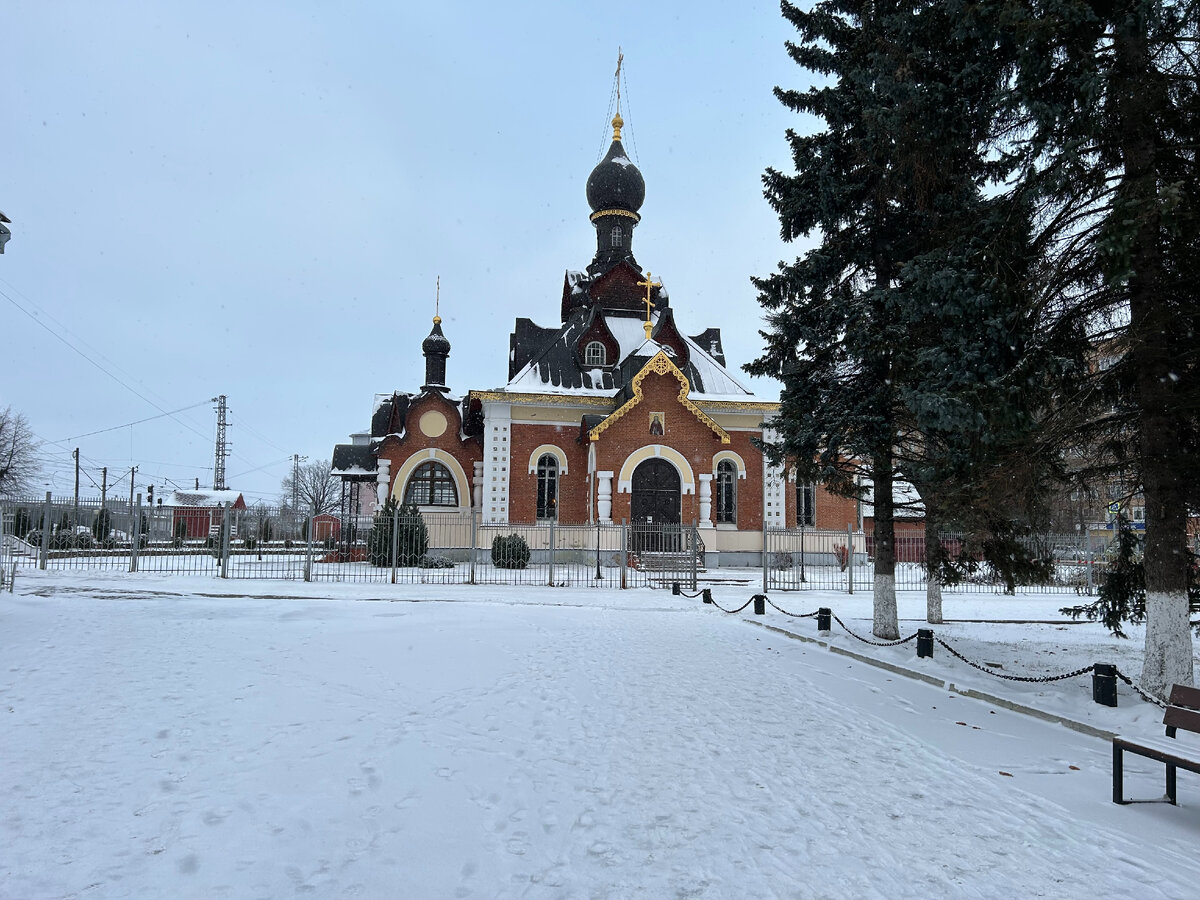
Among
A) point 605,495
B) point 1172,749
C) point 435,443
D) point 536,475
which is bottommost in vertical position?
point 1172,749

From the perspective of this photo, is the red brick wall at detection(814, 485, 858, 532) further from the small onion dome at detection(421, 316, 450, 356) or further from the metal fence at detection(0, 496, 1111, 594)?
the small onion dome at detection(421, 316, 450, 356)

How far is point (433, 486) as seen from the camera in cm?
3136

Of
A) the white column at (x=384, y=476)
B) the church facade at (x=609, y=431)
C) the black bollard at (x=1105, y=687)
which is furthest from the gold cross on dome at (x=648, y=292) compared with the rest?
the black bollard at (x=1105, y=687)

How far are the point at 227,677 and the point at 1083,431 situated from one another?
9.16 meters

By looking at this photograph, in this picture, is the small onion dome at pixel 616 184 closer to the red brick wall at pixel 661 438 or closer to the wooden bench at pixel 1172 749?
the red brick wall at pixel 661 438

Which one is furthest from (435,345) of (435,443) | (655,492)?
(655,492)

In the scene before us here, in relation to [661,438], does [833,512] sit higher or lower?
lower

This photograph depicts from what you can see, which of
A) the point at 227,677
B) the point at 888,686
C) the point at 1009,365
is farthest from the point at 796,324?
the point at 227,677

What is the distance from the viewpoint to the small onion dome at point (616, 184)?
33.4 m

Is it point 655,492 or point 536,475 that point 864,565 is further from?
point 536,475

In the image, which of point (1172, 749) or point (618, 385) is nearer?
point (1172, 749)

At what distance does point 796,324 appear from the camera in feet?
37.4

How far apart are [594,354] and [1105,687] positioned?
25214 millimetres

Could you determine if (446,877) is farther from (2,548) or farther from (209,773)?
(2,548)
